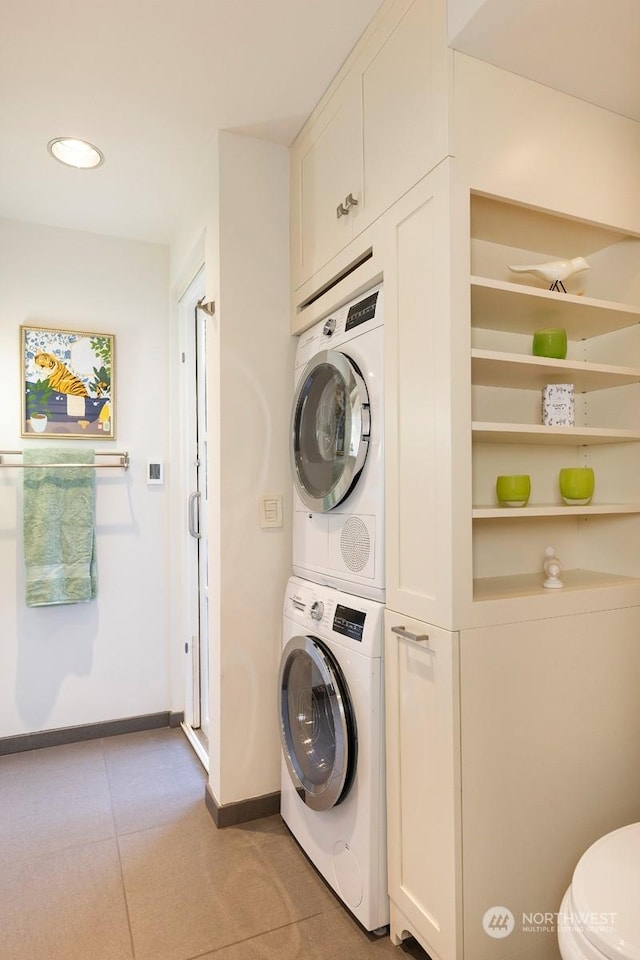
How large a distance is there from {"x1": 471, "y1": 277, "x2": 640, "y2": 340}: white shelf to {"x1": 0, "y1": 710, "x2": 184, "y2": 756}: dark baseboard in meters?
2.57

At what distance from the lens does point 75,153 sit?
227 cm

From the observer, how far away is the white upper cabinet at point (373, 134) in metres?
1.40

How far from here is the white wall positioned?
2779 millimetres

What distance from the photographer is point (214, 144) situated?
217 centimetres

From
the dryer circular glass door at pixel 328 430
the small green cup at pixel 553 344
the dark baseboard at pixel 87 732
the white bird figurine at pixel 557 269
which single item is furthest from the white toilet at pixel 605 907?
the dark baseboard at pixel 87 732

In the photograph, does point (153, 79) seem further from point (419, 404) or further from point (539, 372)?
point (539, 372)

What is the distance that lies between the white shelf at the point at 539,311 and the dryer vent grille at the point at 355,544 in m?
0.71

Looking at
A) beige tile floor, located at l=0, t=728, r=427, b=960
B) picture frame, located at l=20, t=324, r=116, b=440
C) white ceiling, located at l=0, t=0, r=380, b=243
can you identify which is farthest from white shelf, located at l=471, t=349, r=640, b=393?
picture frame, located at l=20, t=324, r=116, b=440

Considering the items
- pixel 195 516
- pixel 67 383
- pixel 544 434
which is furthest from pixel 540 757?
pixel 67 383

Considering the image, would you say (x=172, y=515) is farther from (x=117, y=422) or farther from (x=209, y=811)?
(x=209, y=811)

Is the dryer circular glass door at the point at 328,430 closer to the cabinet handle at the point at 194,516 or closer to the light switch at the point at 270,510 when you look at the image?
the light switch at the point at 270,510

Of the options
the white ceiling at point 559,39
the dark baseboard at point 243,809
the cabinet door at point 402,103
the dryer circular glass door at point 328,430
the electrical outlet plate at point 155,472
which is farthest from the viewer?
the electrical outlet plate at point 155,472

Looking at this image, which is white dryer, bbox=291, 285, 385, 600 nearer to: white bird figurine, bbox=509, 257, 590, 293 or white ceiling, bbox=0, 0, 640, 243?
white bird figurine, bbox=509, 257, 590, 293

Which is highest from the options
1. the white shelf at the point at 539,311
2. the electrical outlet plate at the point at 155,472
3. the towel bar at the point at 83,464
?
the white shelf at the point at 539,311
